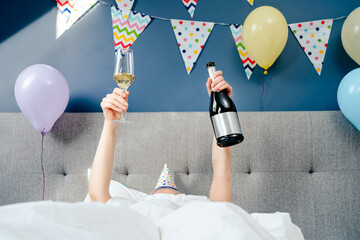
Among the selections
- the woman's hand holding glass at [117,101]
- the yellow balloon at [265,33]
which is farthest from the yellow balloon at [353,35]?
the woman's hand holding glass at [117,101]

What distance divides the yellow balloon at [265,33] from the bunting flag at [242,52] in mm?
176

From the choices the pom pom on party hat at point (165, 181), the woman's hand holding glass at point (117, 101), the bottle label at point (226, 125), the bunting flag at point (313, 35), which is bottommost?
the pom pom on party hat at point (165, 181)

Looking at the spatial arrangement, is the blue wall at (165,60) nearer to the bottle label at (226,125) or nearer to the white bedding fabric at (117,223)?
the bottle label at (226,125)

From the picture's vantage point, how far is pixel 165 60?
178 centimetres

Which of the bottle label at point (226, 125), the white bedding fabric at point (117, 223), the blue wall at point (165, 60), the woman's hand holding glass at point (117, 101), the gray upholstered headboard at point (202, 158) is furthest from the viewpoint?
the blue wall at point (165, 60)

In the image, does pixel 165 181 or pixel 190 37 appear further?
pixel 190 37

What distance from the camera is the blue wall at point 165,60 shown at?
1.75 metres

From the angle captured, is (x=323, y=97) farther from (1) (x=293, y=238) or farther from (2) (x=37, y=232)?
(2) (x=37, y=232)

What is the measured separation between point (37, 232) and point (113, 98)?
0.67 metres

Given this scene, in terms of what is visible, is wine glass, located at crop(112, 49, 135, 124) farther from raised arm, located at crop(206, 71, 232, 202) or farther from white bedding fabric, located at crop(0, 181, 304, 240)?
white bedding fabric, located at crop(0, 181, 304, 240)

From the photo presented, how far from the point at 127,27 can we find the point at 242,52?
2.22 feet

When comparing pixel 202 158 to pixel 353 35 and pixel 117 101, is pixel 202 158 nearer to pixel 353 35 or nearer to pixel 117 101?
pixel 117 101

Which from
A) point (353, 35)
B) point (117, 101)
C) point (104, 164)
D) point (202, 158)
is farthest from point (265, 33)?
point (104, 164)

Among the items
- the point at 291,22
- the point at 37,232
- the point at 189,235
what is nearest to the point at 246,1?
the point at 291,22
